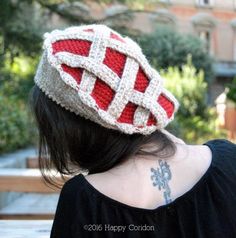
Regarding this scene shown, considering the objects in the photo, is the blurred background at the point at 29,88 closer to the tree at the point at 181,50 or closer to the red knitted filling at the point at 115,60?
the red knitted filling at the point at 115,60

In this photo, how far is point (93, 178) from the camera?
4.17 feet

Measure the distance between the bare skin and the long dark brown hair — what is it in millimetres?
24

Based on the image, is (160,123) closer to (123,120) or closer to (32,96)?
(123,120)

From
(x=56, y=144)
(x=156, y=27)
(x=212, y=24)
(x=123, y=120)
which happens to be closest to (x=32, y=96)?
(x=56, y=144)

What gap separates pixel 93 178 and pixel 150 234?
185 mm

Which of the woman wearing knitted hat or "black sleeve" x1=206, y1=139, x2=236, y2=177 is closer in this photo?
the woman wearing knitted hat

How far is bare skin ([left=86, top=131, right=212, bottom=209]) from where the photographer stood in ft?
4.10

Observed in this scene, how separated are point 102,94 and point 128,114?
78mm

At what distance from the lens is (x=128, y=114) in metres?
1.25

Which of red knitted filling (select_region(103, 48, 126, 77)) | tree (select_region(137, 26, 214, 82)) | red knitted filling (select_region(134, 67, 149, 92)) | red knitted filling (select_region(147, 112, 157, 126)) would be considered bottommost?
tree (select_region(137, 26, 214, 82))

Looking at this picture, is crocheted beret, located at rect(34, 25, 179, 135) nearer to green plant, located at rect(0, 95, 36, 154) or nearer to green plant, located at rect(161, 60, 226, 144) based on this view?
green plant, located at rect(0, 95, 36, 154)

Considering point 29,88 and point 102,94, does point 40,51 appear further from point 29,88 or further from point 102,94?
point 102,94

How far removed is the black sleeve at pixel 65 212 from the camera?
1.25 meters

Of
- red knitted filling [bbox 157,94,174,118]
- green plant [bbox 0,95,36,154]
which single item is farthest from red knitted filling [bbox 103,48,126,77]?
green plant [bbox 0,95,36,154]
